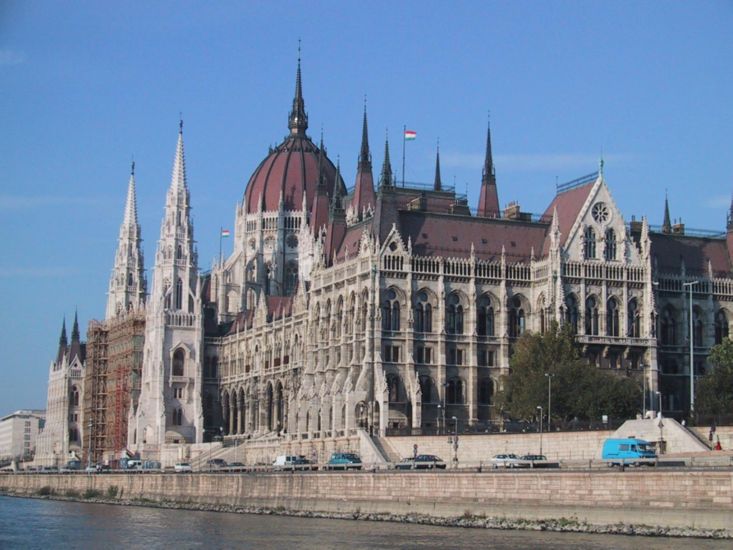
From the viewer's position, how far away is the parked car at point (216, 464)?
131m

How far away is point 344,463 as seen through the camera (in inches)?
4237

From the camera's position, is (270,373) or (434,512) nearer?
(434,512)

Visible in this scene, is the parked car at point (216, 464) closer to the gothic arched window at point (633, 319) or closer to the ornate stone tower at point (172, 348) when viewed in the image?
the ornate stone tower at point (172, 348)

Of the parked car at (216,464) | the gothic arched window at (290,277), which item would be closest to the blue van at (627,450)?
the parked car at (216,464)

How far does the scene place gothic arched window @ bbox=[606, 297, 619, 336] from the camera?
135500 millimetres

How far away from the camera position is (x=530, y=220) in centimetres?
14325

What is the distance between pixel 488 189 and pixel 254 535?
70.8m

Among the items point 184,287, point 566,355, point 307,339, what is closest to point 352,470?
point 566,355

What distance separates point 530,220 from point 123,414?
63.7 metres

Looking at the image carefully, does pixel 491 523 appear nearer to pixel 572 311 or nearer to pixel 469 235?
pixel 572 311

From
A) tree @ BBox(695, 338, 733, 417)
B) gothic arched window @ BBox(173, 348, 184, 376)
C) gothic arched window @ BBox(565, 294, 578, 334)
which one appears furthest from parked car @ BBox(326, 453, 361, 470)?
gothic arched window @ BBox(173, 348, 184, 376)

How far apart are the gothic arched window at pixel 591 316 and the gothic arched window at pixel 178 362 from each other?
57.0m

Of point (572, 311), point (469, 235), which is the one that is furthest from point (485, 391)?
point (469, 235)

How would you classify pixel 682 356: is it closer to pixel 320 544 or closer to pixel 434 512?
pixel 434 512
